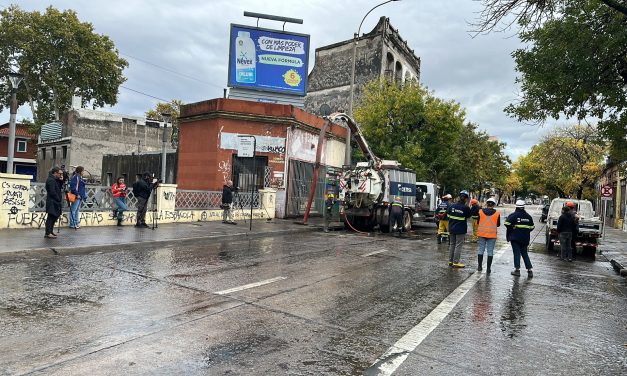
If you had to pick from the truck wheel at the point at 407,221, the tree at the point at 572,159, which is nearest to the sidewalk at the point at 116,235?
the truck wheel at the point at 407,221

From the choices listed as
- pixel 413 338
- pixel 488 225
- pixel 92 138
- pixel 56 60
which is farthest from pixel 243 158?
pixel 56 60

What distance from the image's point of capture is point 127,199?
16203 mm

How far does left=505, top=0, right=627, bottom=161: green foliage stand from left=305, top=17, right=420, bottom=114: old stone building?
2530 centimetres

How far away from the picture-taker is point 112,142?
41062 millimetres

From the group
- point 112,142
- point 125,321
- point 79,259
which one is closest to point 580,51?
point 125,321

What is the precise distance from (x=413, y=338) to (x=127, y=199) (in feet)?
43.1

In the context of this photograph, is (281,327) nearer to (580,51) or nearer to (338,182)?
(580,51)

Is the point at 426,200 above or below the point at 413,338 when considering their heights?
above

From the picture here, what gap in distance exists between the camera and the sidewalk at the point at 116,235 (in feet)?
33.6

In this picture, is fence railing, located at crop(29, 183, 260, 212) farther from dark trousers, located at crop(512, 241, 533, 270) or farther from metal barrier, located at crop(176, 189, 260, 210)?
dark trousers, located at crop(512, 241, 533, 270)

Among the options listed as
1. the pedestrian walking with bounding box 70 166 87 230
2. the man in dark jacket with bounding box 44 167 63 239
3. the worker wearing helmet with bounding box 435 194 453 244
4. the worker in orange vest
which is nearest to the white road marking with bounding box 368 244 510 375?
the worker in orange vest

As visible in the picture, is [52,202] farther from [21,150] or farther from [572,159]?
[21,150]

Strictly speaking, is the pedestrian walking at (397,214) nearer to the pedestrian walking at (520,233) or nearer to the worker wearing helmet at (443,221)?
the worker wearing helmet at (443,221)

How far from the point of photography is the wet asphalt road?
4.46m
